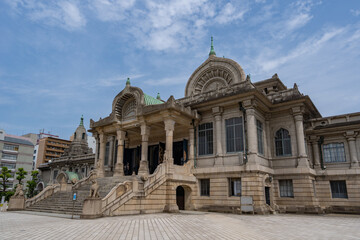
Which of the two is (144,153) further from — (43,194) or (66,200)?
(43,194)

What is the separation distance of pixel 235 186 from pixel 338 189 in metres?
9.34

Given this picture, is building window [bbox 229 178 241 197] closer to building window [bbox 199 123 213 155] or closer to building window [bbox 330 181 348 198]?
building window [bbox 199 123 213 155]

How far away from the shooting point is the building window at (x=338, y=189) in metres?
23.4

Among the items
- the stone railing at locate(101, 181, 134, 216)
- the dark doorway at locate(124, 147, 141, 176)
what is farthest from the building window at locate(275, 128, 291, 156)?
the dark doorway at locate(124, 147, 141, 176)

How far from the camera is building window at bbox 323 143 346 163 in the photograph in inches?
968

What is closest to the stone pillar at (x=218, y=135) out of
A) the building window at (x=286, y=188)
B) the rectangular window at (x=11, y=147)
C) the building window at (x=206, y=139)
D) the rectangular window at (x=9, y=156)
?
the building window at (x=206, y=139)

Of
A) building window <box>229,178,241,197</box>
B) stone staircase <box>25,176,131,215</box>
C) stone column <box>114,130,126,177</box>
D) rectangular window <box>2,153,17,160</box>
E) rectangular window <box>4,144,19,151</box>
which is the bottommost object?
stone staircase <box>25,176,131,215</box>

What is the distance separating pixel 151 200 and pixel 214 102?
10.0 meters

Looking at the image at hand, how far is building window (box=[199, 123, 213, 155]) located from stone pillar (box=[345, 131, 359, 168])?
1196 cm

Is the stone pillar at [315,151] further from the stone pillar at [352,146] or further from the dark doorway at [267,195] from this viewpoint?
the dark doorway at [267,195]

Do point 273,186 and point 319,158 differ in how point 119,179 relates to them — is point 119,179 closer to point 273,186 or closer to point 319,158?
point 273,186

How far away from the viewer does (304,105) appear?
79.7 ft

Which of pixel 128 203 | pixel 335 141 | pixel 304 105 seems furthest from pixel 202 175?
pixel 335 141

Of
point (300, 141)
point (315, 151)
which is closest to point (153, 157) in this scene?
point (300, 141)
